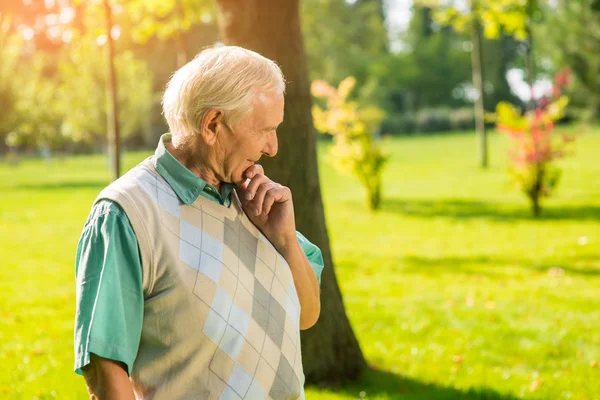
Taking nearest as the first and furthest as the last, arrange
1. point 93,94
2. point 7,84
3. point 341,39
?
point 7,84
point 93,94
point 341,39

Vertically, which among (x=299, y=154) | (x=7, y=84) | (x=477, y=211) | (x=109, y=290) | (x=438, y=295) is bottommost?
(x=438, y=295)

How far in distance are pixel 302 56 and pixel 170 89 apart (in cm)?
294

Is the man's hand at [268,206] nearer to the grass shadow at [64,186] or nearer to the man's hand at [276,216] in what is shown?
the man's hand at [276,216]

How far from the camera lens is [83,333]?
1826 mm

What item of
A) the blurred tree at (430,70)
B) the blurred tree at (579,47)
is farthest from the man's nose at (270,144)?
the blurred tree at (430,70)

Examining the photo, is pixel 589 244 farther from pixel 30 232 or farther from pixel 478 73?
pixel 478 73

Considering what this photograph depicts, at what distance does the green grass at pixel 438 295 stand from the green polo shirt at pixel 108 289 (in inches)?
119

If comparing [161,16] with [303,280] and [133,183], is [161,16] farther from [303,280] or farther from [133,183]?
[133,183]

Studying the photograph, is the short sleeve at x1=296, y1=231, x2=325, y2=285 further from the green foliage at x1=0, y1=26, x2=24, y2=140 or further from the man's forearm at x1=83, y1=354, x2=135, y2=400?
the green foliage at x1=0, y1=26, x2=24, y2=140

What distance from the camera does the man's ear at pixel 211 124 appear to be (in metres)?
2.09

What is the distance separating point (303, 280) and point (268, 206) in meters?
0.36

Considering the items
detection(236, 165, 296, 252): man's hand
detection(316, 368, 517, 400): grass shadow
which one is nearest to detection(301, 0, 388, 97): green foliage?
detection(316, 368, 517, 400): grass shadow

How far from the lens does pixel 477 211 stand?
15.3 meters

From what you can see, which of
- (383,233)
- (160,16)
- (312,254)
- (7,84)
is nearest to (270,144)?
(312,254)
